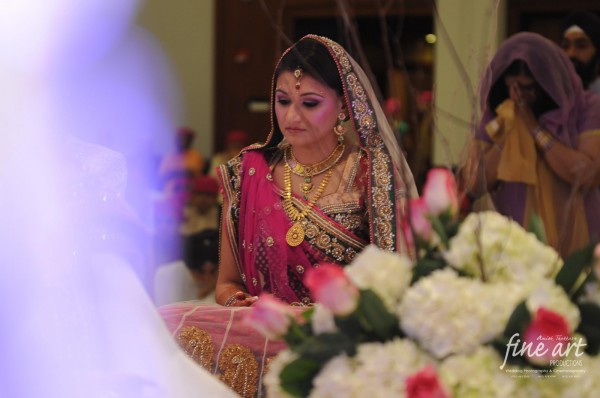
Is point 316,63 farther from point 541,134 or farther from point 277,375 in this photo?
point 277,375

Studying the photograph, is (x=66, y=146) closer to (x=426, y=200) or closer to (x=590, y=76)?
(x=426, y=200)

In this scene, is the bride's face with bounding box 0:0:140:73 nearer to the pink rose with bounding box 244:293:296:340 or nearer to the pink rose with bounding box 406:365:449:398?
the pink rose with bounding box 244:293:296:340

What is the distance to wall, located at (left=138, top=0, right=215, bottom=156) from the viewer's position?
834cm

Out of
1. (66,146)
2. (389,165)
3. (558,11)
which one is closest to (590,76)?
(389,165)

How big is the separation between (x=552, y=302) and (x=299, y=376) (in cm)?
32

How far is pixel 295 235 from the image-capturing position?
271cm

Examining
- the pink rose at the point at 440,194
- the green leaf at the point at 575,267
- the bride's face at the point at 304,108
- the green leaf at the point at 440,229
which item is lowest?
the green leaf at the point at 575,267

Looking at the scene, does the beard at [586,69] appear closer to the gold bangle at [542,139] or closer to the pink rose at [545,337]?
the gold bangle at [542,139]

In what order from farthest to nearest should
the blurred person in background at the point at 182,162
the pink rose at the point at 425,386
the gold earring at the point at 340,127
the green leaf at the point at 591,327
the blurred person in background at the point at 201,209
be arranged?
the blurred person in background at the point at 182,162
the blurred person in background at the point at 201,209
the gold earring at the point at 340,127
the green leaf at the point at 591,327
the pink rose at the point at 425,386

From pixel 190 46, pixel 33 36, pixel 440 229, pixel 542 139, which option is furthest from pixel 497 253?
pixel 190 46

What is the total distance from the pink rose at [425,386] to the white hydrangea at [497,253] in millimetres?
183

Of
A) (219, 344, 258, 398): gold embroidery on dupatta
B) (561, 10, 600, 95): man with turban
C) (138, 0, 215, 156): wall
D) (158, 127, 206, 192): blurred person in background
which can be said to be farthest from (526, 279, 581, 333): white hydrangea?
(138, 0, 215, 156): wall

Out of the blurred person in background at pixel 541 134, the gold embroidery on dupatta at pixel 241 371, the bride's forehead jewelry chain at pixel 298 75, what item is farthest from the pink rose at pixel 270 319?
the blurred person in background at pixel 541 134

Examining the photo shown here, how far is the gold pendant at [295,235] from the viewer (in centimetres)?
270
